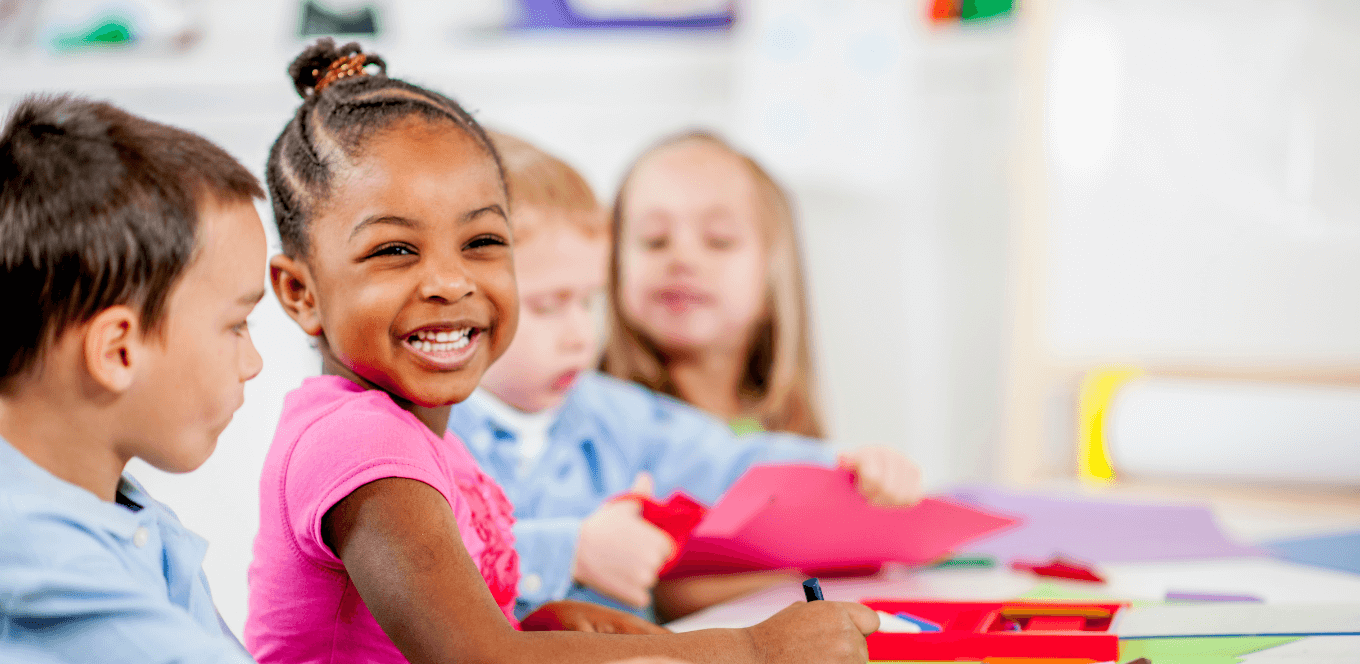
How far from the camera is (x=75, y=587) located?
1.21 feet

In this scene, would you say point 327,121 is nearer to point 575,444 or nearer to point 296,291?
point 296,291

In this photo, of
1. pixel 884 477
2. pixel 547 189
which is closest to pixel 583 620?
pixel 884 477

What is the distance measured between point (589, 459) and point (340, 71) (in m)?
0.53

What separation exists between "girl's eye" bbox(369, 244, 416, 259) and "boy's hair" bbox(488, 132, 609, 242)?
388mm

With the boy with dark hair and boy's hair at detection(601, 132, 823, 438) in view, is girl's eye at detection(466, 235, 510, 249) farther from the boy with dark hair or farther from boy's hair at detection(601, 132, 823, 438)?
boy's hair at detection(601, 132, 823, 438)

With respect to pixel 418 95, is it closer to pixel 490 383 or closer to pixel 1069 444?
pixel 490 383

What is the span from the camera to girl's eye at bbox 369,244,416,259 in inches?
19.3

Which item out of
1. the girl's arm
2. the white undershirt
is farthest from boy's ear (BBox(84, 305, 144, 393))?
the white undershirt

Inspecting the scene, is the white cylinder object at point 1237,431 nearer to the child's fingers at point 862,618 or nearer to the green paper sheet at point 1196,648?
the green paper sheet at point 1196,648

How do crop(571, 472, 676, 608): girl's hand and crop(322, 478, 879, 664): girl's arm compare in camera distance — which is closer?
crop(322, 478, 879, 664): girl's arm

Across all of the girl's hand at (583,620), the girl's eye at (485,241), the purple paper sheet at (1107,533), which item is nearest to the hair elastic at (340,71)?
the girl's eye at (485,241)

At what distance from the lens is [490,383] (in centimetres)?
87

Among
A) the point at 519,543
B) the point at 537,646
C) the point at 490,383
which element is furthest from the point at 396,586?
the point at 490,383

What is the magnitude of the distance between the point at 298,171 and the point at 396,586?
0.69ft
